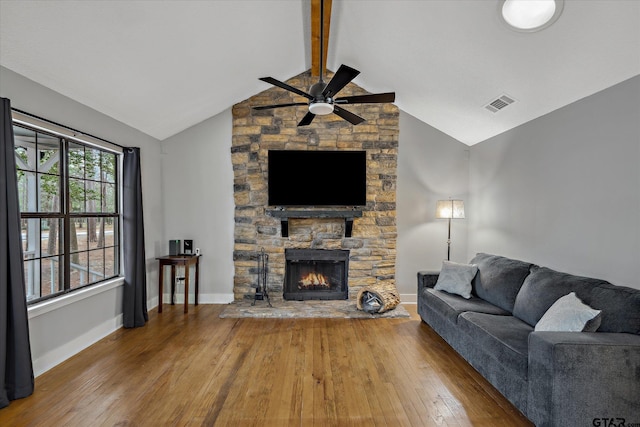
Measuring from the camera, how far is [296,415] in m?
2.43

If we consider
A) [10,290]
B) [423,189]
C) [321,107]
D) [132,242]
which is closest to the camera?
[10,290]

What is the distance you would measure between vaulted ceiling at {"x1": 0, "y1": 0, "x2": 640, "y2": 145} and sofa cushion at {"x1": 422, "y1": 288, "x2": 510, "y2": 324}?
2.12 meters

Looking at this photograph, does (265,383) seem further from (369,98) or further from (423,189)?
(423,189)

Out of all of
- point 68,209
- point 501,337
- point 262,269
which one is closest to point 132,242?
point 68,209

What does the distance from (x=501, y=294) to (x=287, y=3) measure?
11.9 feet

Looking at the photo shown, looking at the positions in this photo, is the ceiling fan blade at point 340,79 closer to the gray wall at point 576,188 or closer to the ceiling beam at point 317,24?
the ceiling beam at point 317,24

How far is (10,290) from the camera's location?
261 cm

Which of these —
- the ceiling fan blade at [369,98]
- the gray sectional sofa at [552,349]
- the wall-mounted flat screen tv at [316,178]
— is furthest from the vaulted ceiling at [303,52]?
the gray sectional sofa at [552,349]

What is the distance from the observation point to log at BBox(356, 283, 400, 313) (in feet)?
15.6

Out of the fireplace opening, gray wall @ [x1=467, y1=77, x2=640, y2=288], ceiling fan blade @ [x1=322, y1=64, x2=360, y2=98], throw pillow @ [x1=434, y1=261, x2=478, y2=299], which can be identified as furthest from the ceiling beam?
throw pillow @ [x1=434, y1=261, x2=478, y2=299]

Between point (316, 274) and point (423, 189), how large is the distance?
2.14 m

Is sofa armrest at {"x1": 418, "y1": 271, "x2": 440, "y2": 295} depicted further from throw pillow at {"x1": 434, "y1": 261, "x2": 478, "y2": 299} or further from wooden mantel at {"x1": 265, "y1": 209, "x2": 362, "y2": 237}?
wooden mantel at {"x1": 265, "y1": 209, "x2": 362, "y2": 237}

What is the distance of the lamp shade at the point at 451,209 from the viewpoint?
5000 millimetres

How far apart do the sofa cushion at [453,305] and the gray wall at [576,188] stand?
790mm
